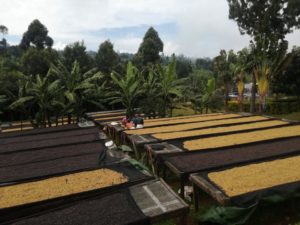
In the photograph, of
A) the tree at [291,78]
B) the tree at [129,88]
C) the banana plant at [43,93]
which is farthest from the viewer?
the tree at [291,78]

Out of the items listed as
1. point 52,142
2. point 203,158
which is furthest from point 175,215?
point 52,142

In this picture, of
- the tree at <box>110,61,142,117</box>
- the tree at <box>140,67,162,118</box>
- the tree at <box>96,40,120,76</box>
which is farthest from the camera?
the tree at <box>96,40,120,76</box>

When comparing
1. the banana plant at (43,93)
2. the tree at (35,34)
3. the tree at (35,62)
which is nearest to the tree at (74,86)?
the banana plant at (43,93)

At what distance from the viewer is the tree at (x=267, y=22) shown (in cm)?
1512

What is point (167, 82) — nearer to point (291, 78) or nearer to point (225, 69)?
point (291, 78)

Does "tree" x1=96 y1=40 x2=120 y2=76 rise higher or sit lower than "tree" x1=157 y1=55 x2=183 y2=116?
higher

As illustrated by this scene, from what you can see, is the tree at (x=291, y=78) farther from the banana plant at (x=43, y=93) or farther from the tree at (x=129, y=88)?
the banana plant at (x=43, y=93)

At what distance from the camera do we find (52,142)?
828 centimetres

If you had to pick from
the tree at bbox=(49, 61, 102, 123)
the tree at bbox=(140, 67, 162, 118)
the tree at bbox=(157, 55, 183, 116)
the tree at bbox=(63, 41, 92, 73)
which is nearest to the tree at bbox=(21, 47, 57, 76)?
the tree at bbox=(63, 41, 92, 73)

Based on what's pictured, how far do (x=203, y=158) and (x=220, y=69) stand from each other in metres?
18.8

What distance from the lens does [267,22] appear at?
54.4 feet

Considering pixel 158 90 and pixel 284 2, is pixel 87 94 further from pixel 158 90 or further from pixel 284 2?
pixel 284 2

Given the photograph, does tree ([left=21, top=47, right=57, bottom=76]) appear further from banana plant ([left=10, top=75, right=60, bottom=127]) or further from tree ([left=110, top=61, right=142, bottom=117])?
tree ([left=110, top=61, right=142, bottom=117])

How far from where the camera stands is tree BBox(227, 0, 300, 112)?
1512 cm
